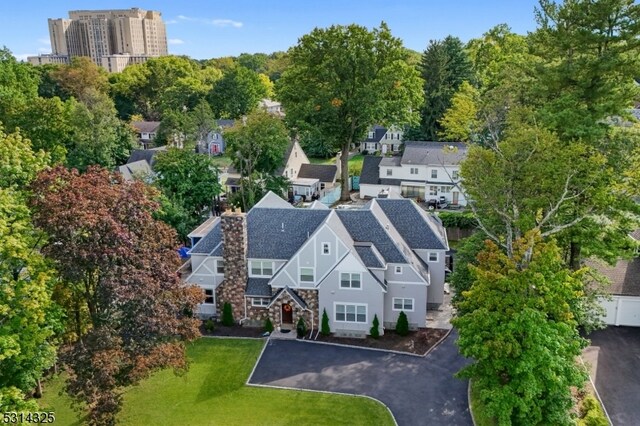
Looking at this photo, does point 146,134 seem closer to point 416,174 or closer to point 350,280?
point 416,174

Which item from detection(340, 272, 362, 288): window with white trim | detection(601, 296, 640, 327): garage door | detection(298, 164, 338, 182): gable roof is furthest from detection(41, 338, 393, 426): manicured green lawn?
detection(298, 164, 338, 182): gable roof

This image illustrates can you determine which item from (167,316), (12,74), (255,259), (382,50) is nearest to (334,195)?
(382,50)

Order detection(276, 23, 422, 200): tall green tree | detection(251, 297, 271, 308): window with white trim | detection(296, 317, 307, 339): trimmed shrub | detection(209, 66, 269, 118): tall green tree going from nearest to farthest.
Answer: detection(296, 317, 307, 339): trimmed shrub < detection(251, 297, 271, 308): window with white trim < detection(276, 23, 422, 200): tall green tree < detection(209, 66, 269, 118): tall green tree

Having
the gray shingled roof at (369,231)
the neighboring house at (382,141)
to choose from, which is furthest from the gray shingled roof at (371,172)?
the gray shingled roof at (369,231)

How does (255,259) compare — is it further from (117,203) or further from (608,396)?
(608,396)

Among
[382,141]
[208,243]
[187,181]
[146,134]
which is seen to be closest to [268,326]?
[208,243]

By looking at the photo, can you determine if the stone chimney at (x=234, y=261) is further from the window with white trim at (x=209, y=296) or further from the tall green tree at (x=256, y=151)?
the tall green tree at (x=256, y=151)

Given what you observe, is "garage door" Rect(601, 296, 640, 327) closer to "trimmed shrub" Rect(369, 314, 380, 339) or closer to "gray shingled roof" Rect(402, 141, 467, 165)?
→ "trimmed shrub" Rect(369, 314, 380, 339)
